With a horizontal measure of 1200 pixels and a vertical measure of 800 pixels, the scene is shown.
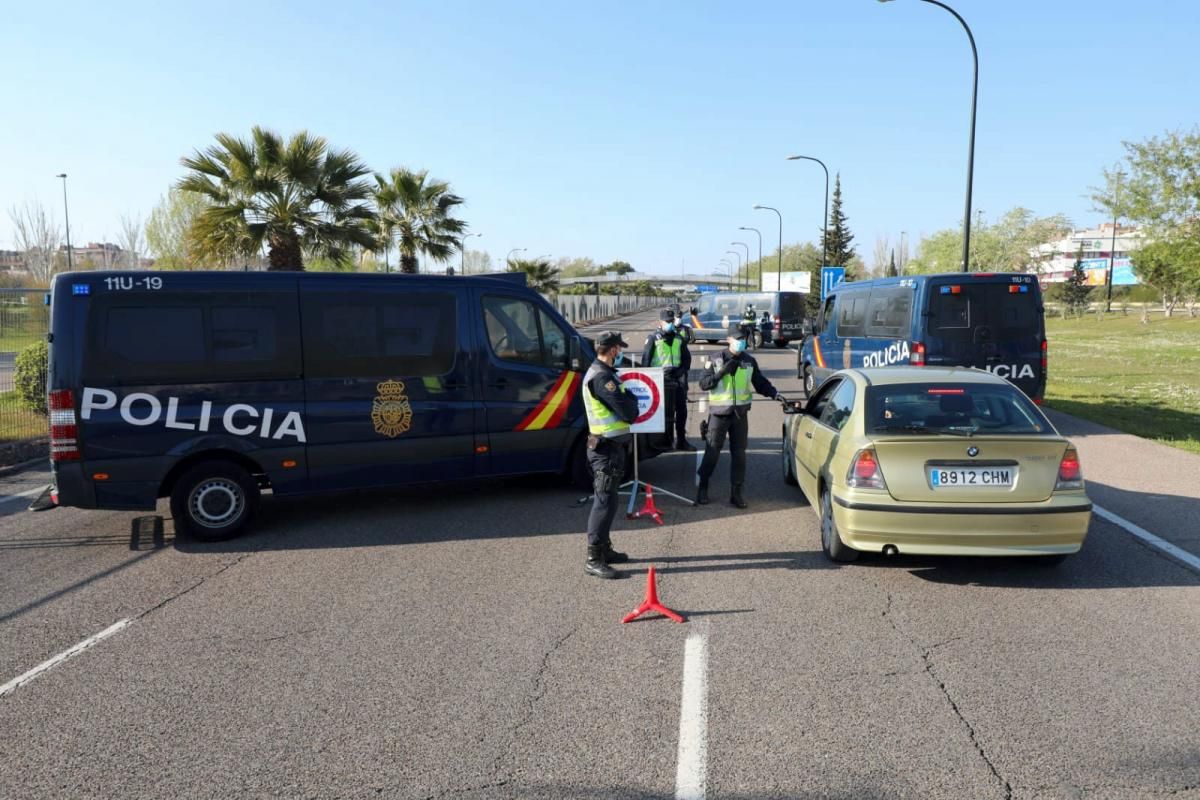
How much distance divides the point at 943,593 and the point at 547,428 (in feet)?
13.7

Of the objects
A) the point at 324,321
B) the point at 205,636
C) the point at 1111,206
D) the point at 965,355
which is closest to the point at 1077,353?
the point at 1111,206

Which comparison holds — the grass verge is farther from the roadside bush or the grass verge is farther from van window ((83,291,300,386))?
the roadside bush

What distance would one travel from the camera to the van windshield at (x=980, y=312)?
12188 mm

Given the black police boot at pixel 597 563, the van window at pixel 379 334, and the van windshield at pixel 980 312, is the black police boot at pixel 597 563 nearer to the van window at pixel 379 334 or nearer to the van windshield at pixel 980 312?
the van window at pixel 379 334

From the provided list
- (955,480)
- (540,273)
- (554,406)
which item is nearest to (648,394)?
(554,406)

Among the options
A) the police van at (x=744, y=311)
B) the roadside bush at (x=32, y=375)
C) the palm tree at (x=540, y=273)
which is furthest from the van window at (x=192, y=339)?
the palm tree at (x=540, y=273)

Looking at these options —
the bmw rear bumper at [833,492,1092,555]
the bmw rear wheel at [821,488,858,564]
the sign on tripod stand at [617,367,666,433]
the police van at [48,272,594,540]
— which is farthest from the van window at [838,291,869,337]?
the bmw rear bumper at [833,492,1092,555]

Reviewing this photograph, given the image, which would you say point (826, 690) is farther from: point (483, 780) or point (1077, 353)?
point (1077, 353)

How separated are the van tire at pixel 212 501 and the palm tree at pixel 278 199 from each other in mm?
11937

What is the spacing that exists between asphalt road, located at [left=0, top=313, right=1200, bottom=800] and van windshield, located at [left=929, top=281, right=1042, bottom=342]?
16.7ft

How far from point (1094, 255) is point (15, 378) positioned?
16495 cm

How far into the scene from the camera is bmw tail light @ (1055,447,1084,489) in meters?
5.75

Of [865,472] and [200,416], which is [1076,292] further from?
[200,416]

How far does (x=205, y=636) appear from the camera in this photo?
5137mm
